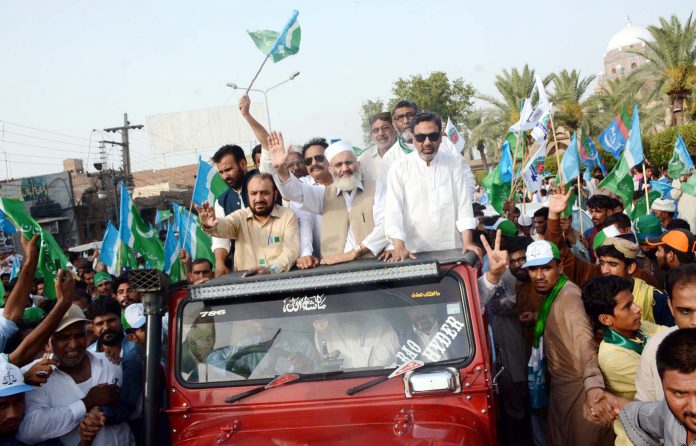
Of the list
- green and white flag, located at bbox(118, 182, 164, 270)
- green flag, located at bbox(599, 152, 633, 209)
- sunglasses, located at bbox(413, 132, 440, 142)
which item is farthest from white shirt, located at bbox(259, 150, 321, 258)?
green flag, located at bbox(599, 152, 633, 209)

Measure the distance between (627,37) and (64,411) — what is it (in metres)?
85.9

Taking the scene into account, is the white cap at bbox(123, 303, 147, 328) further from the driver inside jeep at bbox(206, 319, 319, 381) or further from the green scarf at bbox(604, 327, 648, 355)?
the green scarf at bbox(604, 327, 648, 355)

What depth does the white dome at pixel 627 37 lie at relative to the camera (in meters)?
78.9

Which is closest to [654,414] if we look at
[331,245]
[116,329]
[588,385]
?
[588,385]

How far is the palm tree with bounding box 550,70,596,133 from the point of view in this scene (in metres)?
34.4

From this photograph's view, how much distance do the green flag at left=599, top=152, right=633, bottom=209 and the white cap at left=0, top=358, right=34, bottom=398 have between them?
23.6 feet

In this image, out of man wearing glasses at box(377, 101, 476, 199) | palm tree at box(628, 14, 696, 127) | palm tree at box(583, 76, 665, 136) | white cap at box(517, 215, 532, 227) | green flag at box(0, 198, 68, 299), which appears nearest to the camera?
man wearing glasses at box(377, 101, 476, 199)

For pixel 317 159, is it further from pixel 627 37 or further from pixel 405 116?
pixel 627 37

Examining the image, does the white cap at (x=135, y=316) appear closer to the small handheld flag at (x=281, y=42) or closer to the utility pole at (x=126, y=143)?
the small handheld flag at (x=281, y=42)

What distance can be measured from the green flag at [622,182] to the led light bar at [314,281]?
234 inches

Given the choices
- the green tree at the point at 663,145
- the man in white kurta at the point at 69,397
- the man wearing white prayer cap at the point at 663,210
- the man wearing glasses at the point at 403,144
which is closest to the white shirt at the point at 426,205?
the man wearing glasses at the point at 403,144

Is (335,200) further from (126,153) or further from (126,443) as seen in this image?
(126,153)

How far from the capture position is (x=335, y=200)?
4930 millimetres

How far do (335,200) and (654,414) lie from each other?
9.10ft
